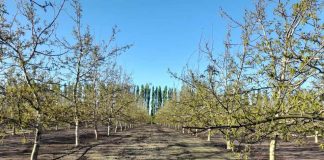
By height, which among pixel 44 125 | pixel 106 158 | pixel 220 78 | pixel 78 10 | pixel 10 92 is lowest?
pixel 106 158

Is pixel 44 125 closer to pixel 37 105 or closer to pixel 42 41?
pixel 37 105

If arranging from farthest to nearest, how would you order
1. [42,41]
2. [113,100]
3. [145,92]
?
1. [145,92]
2. [113,100]
3. [42,41]

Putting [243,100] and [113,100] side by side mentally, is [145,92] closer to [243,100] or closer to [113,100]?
[113,100]

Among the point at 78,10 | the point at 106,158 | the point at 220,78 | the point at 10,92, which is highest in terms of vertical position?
the point at 78,10

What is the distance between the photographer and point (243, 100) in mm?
8750

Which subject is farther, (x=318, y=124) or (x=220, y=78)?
(x=220, y=78)

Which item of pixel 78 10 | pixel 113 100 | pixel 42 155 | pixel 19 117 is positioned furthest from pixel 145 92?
pixel 19 117

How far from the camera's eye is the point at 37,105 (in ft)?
46.9

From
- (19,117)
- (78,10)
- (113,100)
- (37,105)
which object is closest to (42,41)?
(37,105)

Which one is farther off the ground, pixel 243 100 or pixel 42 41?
pixel 42 41

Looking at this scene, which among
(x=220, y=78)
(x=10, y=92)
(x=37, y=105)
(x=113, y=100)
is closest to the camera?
(x=10, y=92)

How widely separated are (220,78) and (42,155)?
12.7 metres

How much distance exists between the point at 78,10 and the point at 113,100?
16537 millimetres

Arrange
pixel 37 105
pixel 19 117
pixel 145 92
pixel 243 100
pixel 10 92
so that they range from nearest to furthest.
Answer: pixel 243 100
pixel 10 92
pixel 19 117
pixel 37 105
pixel 145 92
